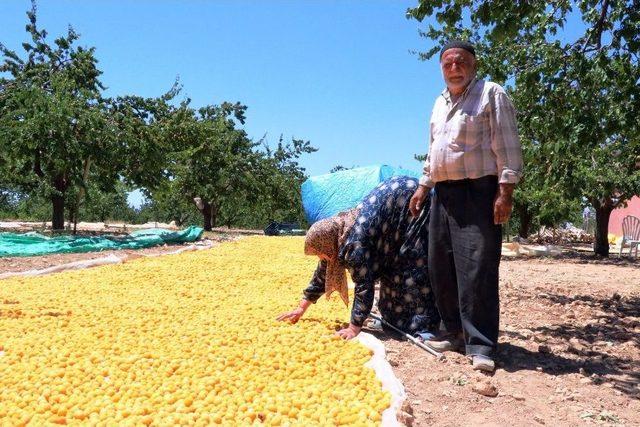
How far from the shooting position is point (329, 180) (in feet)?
34.9

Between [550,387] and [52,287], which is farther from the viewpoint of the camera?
[52,287]

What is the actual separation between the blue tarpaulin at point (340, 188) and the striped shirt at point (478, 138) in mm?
6358

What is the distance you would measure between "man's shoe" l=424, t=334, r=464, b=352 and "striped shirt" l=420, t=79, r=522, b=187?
942 millimetres

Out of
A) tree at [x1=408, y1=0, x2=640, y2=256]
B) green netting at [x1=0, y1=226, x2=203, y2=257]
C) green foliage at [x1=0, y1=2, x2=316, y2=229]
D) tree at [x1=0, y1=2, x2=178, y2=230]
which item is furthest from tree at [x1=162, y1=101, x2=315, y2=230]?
tree at [x1=408, y1=0, x2=640, y2=256]

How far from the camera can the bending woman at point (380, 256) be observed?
311cm

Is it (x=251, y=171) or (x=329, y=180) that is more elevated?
(x=251, y=171)

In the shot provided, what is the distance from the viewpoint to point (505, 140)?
8.89ft

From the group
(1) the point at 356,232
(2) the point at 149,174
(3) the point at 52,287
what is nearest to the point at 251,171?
(2) the point at 149,174

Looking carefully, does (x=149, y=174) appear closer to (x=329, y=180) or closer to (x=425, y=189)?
(x=329, y=180)

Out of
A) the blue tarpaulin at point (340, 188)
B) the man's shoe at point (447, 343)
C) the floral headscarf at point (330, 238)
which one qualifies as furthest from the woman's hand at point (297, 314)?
the blue tarpaulin at point (340, 188)

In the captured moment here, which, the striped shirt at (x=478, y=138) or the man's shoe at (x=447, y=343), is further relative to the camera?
the man's shoe at (x=447, y=343)

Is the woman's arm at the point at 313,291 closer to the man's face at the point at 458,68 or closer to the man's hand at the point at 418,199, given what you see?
the man's hand at the point at 418,199

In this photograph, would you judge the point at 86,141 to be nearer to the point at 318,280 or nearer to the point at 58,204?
the point at 58,204

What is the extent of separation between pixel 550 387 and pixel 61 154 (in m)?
11.2
